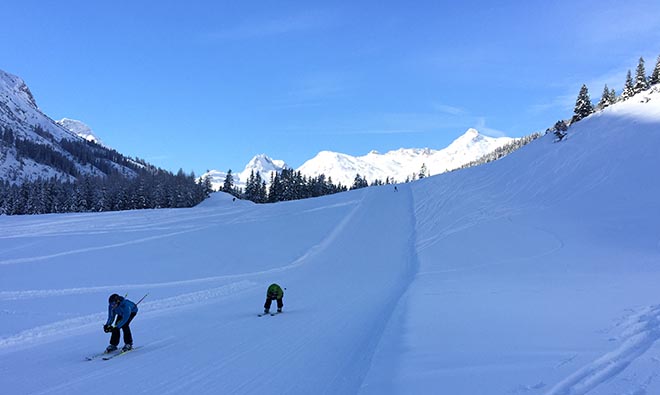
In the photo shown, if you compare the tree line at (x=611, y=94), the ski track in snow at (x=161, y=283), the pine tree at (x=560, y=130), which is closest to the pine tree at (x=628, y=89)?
the tree line at (x=611, y=94)

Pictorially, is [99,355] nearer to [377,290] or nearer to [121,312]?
[121,312]

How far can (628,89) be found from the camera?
61.1 meters

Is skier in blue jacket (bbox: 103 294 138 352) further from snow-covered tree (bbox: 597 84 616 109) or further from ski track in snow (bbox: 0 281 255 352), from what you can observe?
snow-covered tree (bbox: 597 84 616 109)

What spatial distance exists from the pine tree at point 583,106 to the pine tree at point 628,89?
4.72m

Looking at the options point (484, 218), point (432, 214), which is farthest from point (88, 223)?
point (484, 218)

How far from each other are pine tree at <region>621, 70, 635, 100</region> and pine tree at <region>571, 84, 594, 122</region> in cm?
472

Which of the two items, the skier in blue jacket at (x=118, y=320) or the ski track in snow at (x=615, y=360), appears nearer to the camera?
the ski track in snow at (x=615, y=360)

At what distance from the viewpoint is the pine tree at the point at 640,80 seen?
58656 millimetres

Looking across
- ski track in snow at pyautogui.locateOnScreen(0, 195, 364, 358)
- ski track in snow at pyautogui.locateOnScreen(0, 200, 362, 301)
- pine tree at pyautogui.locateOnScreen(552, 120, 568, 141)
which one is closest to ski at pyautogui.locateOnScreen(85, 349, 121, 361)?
ski track in snow at pyautogui.locateOnScreen(0, 195, 364, 358)

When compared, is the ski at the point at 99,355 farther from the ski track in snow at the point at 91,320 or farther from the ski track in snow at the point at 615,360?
the ski track in snow at the point at 615,360

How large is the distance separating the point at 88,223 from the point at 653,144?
52391mm

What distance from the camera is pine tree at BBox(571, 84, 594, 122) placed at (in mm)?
61469

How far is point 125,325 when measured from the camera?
10336 mm

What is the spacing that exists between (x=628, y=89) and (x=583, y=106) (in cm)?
700
